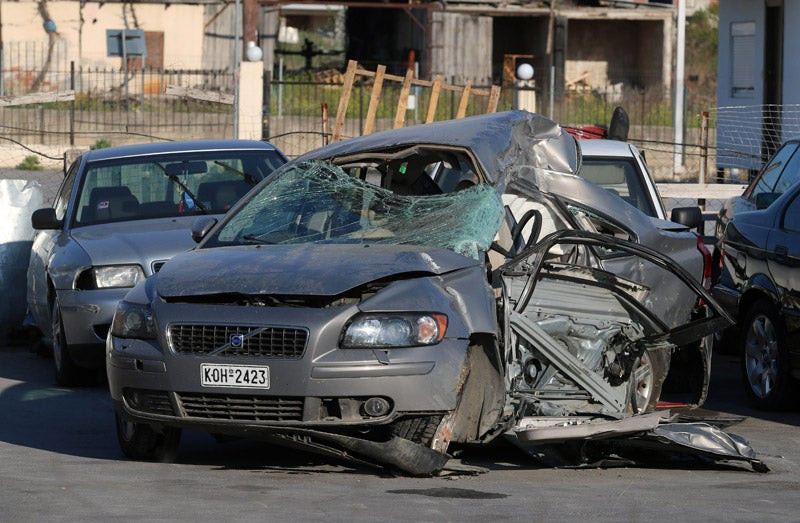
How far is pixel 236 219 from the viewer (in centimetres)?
805

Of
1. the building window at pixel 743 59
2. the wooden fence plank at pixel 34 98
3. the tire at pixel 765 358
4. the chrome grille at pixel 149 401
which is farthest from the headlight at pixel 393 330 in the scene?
the building window at pixel 743 59

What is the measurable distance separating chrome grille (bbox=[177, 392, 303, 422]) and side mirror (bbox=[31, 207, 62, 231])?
14.2ft

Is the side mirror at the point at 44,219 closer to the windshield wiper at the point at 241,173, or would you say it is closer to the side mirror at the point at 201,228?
the windshield wiper at the point at 241,173

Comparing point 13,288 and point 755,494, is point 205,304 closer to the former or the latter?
point 755,494

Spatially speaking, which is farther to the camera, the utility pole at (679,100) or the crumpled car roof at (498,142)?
the utility pole at (679,100)

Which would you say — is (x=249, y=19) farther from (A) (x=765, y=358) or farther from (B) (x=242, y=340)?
(B) (x=242, y=340)

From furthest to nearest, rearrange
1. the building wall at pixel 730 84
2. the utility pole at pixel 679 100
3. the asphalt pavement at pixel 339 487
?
the utility pole at pixel 679 100
the building wall at pixel 730 84
the asphalt pavement at pixel 339 487

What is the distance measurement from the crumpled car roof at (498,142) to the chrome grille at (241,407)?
6.67 ft

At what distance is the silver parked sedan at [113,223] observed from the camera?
9.83 m

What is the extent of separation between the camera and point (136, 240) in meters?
10.1

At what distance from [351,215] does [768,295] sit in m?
3.27

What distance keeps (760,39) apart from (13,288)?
1851cm

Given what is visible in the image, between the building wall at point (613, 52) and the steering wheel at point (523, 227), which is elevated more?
the building wall at point (613, 52)

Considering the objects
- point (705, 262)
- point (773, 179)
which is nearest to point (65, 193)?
point (705, 262)
